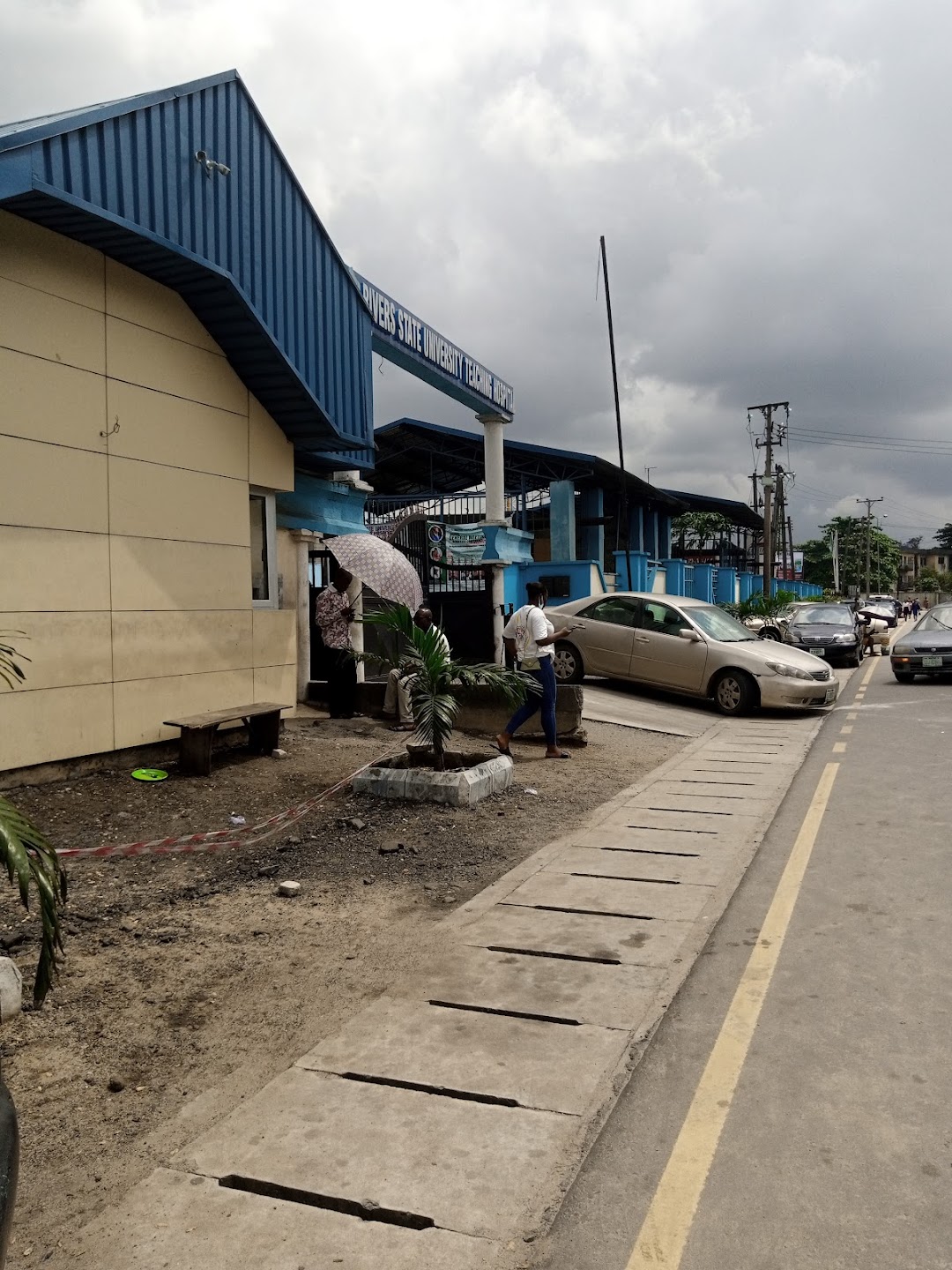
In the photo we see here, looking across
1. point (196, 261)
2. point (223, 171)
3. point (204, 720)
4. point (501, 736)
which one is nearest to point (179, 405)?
point (196, 261)

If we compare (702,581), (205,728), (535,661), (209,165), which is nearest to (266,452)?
(209,165)

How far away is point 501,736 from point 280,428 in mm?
4012

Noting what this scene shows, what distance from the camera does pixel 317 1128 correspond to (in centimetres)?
301

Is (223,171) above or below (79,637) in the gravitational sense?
above

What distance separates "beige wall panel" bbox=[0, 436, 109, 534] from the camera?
6.97 meters

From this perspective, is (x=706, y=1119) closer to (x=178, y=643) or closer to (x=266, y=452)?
(x=178, y=643)

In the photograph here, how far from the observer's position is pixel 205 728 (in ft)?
26.5

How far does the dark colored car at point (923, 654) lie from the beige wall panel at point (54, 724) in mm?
13836

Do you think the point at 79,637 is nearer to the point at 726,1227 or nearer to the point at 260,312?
the point at 260,312

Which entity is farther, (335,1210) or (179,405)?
(179,405)

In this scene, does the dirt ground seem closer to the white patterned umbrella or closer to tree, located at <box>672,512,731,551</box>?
the white patterned umbrella

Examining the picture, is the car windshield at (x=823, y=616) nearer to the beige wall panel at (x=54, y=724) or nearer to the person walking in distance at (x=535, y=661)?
the person walking in distance at (x=535, y=661)

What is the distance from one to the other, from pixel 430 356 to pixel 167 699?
8694 mm

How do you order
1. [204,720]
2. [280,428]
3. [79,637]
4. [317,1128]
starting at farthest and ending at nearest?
[280,428], [204,720], [79,637], [317,1128]
